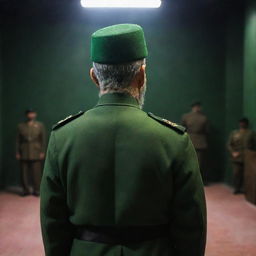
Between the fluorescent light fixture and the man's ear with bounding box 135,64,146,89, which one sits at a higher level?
the fluorescent light fixture

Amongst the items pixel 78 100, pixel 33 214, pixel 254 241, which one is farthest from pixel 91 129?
pixel 78 100

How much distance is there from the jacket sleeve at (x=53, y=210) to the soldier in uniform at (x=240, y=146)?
5646mm

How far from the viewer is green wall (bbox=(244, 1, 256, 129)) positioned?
705 cm

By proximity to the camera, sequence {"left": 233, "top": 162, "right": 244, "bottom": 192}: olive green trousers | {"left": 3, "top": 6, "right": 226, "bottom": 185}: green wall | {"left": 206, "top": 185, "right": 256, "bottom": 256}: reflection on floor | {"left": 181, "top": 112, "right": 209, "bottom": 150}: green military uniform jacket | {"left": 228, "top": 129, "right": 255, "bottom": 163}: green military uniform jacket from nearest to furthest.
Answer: {"left": 206, "top": 185, "right": 256, "bottom": 256}: reflection on floor, {"left": 228, "top": 129, "right": 255, "bottom": 163}: green military uniform jacket, {"left": 233, "top": 162, "right": 244, "bottom": 192}: olive green trousers, {"left": 181, "top": 112, "right": 209, "bottom": 150}: green military uniform jacket, {"left": 3, "top": 6, "right": 226, "bottom": 185}: green wall

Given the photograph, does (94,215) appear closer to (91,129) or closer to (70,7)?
(91,129)

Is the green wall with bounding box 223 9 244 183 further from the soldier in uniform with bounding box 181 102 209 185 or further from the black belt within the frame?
the black belt

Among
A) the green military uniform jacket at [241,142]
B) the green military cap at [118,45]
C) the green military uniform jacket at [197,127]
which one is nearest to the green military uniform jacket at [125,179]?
the green military cap at [118,45]

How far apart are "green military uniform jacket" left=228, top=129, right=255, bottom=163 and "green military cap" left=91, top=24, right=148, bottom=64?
557 cm

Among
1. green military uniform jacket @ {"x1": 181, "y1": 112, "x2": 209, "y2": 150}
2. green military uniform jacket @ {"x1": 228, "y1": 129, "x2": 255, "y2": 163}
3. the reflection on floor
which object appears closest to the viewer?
the reflection on floor

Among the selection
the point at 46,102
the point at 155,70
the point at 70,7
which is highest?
the point at 70,7

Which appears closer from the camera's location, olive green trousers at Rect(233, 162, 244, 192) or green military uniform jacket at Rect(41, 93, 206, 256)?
green military uniform jacket at Rect(41, 93, 206, 256)

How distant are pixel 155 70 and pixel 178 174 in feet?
22.9

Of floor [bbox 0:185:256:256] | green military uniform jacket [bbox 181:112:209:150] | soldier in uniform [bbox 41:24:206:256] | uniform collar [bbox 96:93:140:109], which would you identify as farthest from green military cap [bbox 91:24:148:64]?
green military uniform jacket [bbox 181:112:209:150]

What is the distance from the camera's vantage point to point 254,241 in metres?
4.57
